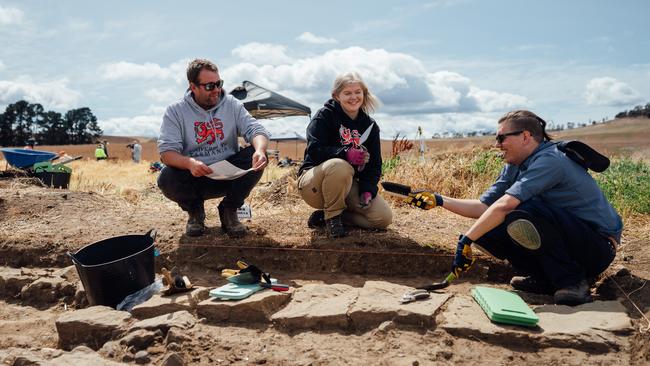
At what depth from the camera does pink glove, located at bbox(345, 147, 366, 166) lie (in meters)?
3.80

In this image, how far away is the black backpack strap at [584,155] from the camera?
285cm

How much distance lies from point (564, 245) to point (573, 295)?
282mm

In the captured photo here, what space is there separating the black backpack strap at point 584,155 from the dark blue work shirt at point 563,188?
4cm

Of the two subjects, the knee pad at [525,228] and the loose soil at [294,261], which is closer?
the loose soil at [294,261]

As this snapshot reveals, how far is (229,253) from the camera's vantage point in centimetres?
394

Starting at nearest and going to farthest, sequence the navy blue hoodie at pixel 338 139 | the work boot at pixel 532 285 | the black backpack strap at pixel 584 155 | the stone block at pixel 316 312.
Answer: the stone block at pixel 316 312, the black backpack strap at pixel 584 155, the work boot at pixel 532 285, the navy blue hoodie at pixel 338 139

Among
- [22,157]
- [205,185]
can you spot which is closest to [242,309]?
[205,185]

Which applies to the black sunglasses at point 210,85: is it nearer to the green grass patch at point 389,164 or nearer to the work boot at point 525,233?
the work boot at point 525,233

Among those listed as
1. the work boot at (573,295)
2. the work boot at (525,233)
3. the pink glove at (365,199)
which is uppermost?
the pink glove at (365,199)

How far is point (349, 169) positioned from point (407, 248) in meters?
0.74

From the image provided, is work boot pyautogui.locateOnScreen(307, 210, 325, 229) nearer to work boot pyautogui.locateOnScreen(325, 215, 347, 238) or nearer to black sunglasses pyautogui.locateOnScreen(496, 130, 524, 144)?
work boot pyautogui.locateOnScreen(325, 215, 347, 238)

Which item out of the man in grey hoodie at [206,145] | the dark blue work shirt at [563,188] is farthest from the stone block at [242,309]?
the dark blue work shirt at [563,188]

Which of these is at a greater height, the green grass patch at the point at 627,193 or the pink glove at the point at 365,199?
the pink glove at the point at 365,199

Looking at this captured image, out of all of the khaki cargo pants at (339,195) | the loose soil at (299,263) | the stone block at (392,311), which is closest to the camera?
the loose soil at (299,263)
